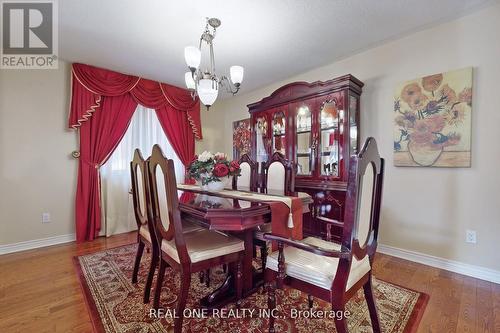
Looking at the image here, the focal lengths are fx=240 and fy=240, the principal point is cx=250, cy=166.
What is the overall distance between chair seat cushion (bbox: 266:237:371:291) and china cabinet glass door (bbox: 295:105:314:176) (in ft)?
5.76

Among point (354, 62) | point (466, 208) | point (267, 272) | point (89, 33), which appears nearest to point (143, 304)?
point (267, 272)

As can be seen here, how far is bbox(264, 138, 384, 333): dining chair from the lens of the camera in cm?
108

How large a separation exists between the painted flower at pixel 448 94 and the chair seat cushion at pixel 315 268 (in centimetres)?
185

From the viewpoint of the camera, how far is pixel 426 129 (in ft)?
7.72

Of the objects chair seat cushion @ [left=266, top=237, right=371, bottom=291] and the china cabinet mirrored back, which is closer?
chair seat cushion @ [left=266, top=237, right=371, bottom=291]

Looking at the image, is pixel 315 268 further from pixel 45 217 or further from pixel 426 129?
pixel 45 217

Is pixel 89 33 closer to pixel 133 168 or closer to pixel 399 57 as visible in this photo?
pixel 133 168

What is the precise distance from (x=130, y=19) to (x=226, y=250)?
216 cm

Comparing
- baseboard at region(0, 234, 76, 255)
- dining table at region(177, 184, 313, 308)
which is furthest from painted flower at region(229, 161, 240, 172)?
baseboard at region(0, 234, 76, 255)

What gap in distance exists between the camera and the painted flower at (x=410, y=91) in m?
2.42

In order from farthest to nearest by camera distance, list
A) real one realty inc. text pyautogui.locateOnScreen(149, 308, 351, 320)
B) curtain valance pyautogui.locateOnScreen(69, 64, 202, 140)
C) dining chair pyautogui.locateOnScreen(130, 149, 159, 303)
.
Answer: curtain valance pyautogui.locateOnScreen(69, 64, 202, 140)
dining chair pyautogui.locateOnScreen(130, 149, 159, 303)
real one realty inc. text pyautogui.locateOnScreen(149, 308, 351, 320)

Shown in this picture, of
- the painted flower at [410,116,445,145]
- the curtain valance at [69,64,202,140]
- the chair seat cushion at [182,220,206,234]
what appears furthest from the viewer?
the curtain valance at [69,64,202,140]

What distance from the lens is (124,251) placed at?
279 cm

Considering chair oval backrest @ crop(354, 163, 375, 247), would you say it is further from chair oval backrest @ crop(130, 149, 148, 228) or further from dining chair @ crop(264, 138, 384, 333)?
chair oval backrest @ crop(130, 149, 148, 228)
